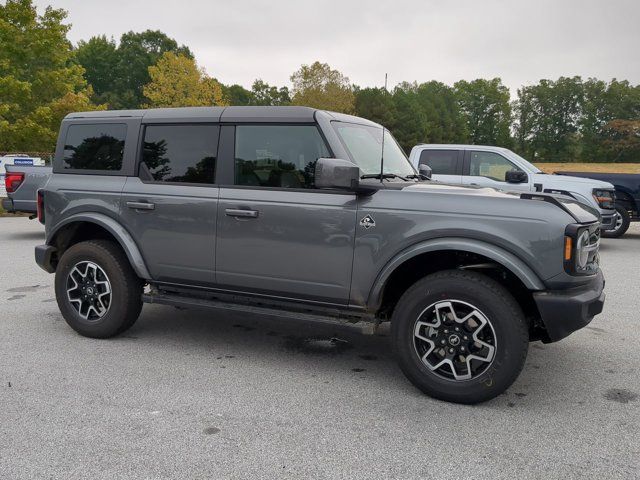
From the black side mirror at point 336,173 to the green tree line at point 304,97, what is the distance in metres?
21.5

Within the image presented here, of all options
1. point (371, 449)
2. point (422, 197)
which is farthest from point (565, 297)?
point (371, 449)

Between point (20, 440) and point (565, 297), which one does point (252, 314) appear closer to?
point (20, 440)

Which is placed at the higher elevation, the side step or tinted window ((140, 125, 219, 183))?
tinted window ((140, 125, 219, 183))

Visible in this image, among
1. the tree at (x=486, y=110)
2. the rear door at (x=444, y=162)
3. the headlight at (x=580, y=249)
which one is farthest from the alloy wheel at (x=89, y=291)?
the tree at (x=486, y=110)

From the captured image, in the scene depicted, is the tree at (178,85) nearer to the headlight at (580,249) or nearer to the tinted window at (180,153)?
the tinted window at (180,153)

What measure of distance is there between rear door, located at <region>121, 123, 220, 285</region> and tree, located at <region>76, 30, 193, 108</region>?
78.7 meters

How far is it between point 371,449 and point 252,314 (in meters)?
1.55

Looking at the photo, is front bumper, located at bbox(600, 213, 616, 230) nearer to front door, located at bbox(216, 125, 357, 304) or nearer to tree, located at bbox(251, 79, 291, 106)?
front door, located at bbox(216, 125, 357, 304)

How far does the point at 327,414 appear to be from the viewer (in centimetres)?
341

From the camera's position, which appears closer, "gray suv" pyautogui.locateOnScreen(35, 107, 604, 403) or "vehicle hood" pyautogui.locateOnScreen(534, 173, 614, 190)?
"gray suv" pyautogui.locateOnScreen(35, 107, 604, 403)

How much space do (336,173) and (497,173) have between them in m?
7.89

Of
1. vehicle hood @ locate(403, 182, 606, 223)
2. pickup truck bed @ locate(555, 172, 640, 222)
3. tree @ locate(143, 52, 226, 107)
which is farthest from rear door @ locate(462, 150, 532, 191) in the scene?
tree @ locate(143, 52, 226, 107)

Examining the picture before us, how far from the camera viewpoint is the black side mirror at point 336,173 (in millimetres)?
3576

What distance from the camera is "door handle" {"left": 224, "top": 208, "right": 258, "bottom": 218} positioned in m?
4.11
